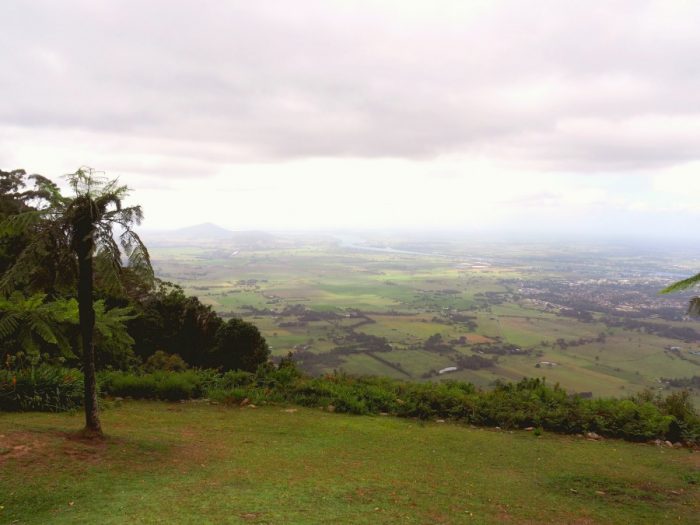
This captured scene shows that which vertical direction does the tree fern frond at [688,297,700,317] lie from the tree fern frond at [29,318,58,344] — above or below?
above

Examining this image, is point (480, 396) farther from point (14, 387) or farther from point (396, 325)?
point (396, 325)

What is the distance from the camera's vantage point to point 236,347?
842 inches

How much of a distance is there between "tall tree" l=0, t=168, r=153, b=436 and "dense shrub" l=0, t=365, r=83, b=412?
341 centimetres

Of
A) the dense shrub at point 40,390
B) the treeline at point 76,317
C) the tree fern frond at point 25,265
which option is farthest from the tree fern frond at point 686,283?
Answer: the dense shrub at point 40,390

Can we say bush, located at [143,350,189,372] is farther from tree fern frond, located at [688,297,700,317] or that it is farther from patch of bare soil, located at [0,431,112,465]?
tree fern frond, located at [688,297,700,317]

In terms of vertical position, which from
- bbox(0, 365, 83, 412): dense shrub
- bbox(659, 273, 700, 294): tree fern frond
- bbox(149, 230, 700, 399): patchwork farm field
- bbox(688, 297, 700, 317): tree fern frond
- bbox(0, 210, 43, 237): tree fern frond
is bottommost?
bbox(149, 230, 700, 399): patchwork farm field

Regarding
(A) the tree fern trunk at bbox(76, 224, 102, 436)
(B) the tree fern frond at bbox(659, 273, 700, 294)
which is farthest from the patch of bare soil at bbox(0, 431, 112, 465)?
(B) the tree fern frond at bbox(659, 273, 700, 294)

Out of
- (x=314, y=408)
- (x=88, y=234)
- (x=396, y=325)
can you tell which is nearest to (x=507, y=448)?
(x=314, y=408)

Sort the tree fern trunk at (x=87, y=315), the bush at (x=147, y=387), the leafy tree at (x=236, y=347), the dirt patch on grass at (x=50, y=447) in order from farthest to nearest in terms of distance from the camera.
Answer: the leafy tree at (x=236, y=347), the bush at (x=147, y=387), the tree fern trunk at (x=87, y=315), the dirt patch on grass at (x=50, y=447)

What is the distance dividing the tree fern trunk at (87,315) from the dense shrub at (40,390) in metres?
3.15

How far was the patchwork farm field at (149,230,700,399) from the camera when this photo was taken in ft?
125

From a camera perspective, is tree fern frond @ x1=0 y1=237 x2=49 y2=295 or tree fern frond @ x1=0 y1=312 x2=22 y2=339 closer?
tree fern frond @ x1=0 y1=237 x2=49 y2=295

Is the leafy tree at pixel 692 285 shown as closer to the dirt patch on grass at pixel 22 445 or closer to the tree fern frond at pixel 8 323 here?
the dirt patch on grass at pixel 22 445

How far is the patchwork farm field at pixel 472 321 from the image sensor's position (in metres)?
38.1
